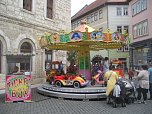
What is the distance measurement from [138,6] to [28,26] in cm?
1600

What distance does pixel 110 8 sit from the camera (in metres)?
37.7

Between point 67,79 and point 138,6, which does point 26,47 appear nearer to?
point 67,79

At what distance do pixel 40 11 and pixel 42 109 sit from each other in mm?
12251

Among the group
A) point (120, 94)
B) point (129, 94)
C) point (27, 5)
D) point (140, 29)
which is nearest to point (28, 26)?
point (27, 5)

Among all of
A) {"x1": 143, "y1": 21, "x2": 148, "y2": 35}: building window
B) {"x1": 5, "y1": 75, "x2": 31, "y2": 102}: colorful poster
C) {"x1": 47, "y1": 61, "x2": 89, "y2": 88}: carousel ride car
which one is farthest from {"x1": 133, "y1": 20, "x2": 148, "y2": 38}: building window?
{"x1": 5, "y1": 75, "x2": 31, "y2": 102}: colorful poster

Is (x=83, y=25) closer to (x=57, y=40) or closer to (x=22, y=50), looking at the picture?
(x=57, y=40)

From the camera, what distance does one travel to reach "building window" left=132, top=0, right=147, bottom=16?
27348 millimetres

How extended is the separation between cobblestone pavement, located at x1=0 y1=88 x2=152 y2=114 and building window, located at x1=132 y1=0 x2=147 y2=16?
18896 mm

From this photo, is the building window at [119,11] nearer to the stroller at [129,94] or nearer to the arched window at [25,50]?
the arched window at [25,50]

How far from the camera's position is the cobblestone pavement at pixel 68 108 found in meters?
8.78

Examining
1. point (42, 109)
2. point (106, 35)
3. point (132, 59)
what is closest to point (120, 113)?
point (42, 109)

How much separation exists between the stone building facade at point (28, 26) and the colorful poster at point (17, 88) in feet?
12.7

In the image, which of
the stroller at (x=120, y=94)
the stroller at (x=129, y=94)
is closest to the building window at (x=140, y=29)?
the stroller at (x=129, y=94)

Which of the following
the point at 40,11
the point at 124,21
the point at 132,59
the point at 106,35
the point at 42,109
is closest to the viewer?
the point at 42,109
